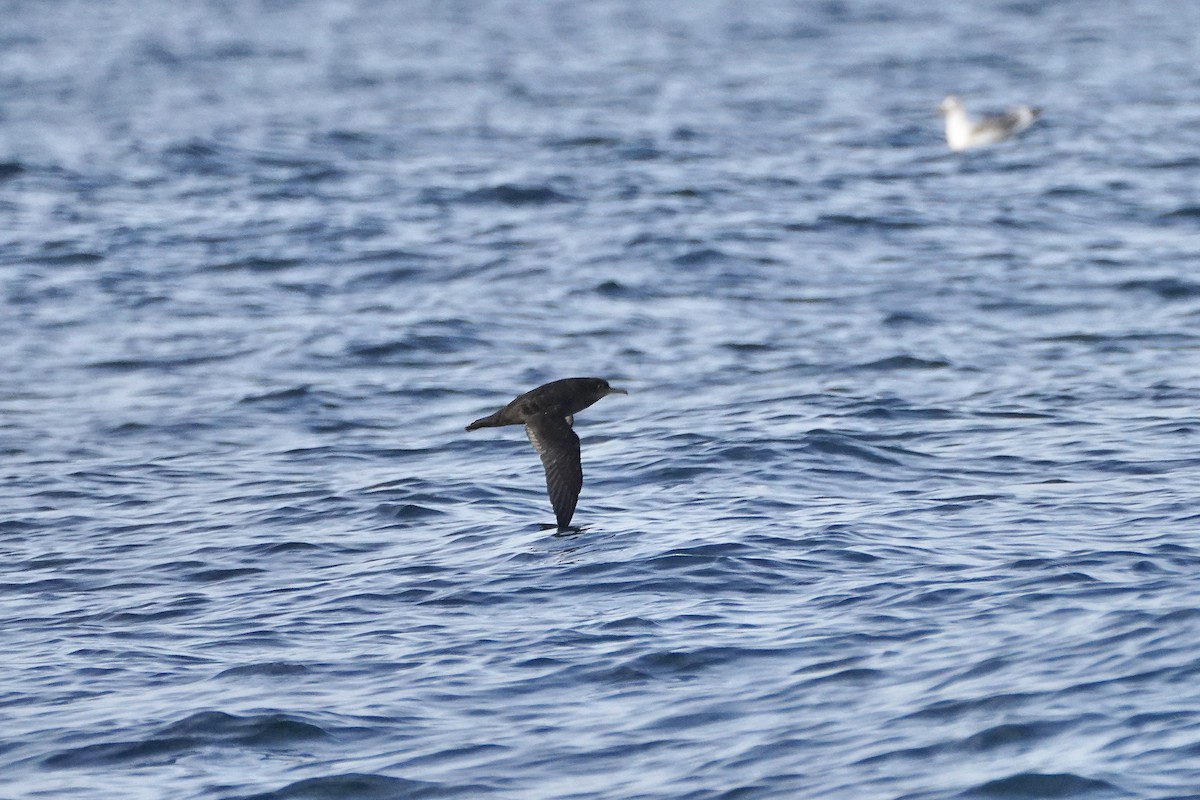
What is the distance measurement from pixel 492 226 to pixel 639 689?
42.4ft

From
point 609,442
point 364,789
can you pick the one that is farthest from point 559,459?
point 364,789

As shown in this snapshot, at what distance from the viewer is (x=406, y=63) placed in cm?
3341

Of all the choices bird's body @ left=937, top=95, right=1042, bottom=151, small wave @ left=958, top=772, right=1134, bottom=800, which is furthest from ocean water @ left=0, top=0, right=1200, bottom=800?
bird's body @ left=937, top=95, right=1042, bottom=151

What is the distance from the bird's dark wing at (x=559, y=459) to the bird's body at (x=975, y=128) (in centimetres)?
1251

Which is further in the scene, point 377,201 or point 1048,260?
point 377,201

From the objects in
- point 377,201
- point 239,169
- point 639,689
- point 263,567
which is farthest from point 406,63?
point 639,689

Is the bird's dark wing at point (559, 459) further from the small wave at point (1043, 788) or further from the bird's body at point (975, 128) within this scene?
the bird's body at point (975, 128)

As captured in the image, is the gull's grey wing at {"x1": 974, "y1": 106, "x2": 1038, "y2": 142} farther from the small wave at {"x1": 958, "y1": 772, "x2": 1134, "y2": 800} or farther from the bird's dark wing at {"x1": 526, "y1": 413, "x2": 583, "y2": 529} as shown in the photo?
the small wave at {"x1": 958, "y1": 772, "x2": 1134, "y2": 800}

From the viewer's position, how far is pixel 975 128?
2241 centimetres

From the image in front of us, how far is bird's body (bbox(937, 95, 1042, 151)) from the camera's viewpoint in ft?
71.3

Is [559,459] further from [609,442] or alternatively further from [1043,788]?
[1043,788]

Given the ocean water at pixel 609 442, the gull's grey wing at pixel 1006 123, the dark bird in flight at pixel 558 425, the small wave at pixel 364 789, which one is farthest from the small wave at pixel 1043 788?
the gull's grey wing at pixel 1006 123

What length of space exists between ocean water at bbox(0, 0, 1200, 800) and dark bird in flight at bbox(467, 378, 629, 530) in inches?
15.0

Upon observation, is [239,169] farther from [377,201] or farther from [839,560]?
[839,560]
